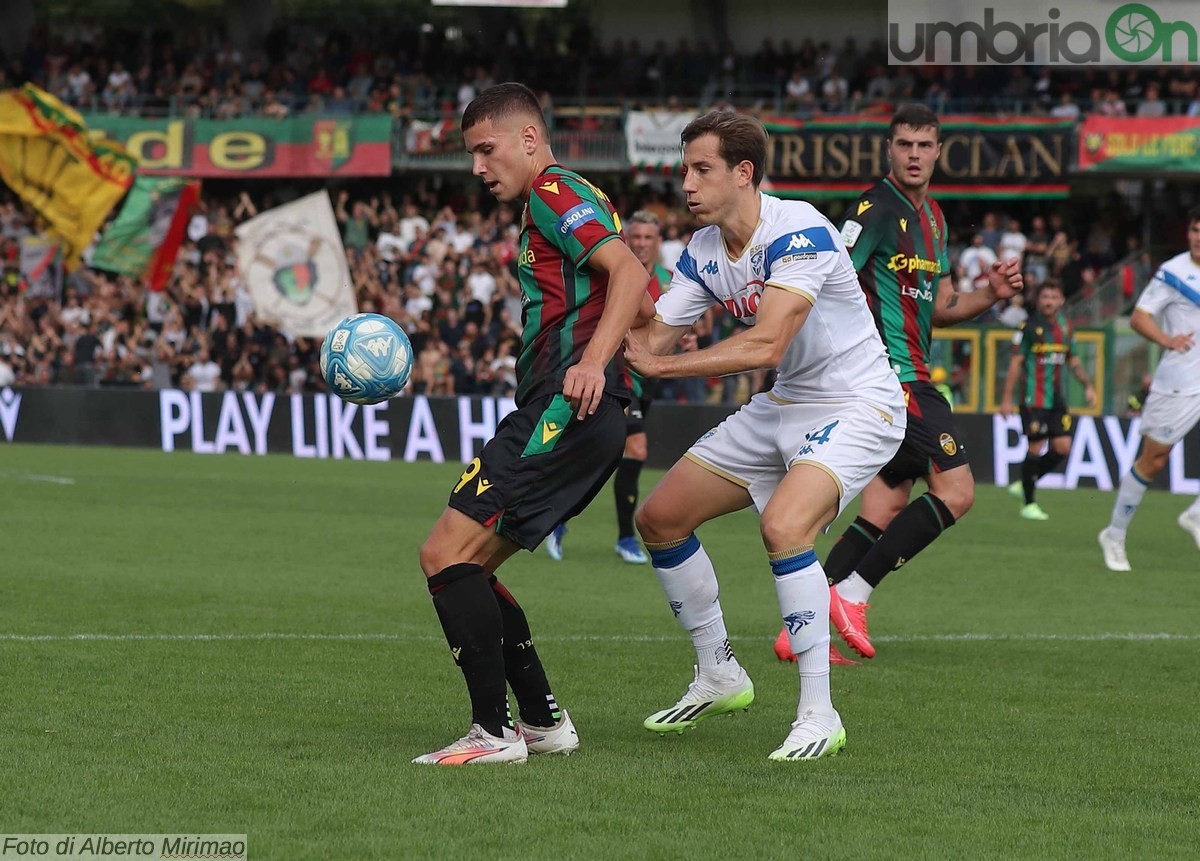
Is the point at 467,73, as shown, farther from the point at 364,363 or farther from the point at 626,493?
the point at 364,363

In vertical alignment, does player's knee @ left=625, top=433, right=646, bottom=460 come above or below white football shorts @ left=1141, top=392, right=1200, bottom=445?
below

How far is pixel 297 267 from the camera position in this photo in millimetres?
26531

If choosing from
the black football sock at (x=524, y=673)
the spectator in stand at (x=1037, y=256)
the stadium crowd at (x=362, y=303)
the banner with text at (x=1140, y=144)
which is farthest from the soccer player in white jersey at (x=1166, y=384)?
the banner with text at (x=1140, y=144)

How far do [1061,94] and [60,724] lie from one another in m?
27.2

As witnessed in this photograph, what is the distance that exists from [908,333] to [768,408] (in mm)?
1999

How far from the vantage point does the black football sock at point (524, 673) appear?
18.4ft

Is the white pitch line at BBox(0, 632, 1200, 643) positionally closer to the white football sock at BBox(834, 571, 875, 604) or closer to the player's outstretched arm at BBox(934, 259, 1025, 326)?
the white football sock at BBox(834, 571, 875, 604)

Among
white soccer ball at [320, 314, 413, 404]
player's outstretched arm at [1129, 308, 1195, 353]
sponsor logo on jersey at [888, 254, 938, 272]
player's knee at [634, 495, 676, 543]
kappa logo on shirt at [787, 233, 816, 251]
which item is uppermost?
kappa logo on shirt at [787, 233, 816, 251]

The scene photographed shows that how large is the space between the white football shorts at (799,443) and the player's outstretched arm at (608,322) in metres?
1.02

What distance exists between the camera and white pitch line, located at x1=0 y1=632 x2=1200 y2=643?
774 cm

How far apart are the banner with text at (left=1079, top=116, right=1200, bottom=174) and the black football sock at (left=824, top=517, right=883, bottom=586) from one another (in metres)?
21.6

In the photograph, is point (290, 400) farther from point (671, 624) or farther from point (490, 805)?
point (490, 805)

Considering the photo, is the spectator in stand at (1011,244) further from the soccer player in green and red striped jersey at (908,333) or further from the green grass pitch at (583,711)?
the soccer player in green and red striped jersey at (908,333)

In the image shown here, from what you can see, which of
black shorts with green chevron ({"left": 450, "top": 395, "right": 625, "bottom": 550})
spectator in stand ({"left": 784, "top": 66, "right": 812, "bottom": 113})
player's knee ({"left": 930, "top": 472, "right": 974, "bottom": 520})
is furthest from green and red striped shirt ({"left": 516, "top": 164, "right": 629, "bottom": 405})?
spectator in stand ({"left": 784, "top": 66, "right": 812, "bottom": 113})
